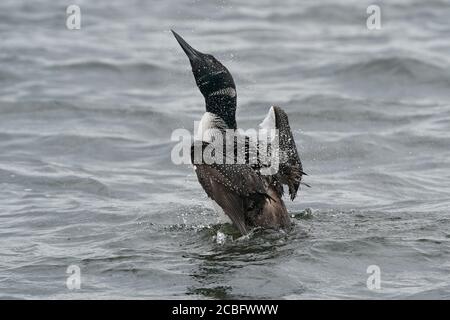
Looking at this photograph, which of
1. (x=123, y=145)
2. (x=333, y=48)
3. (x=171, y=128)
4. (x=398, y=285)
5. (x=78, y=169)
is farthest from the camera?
(x=333, y=48)

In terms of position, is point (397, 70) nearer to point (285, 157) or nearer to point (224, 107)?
point (285, 157)

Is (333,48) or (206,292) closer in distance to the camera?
(206,292)

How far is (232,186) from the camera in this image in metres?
7.84

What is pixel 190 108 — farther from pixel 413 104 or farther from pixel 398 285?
pixel 398 285

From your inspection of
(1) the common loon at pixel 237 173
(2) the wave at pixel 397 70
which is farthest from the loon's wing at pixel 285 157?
(2) the wave at pixel 397 70

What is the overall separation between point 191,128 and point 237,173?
4979 millimetres

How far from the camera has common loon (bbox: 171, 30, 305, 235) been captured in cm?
786

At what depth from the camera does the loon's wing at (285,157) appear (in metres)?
8.45

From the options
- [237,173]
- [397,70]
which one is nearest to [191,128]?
[397,70]

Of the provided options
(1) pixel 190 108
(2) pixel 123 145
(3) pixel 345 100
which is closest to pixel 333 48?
(3) pixel 345 100

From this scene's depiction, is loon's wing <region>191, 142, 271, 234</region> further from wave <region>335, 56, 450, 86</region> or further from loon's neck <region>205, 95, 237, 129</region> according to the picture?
wave <region>335, 56, 450, 86</region>

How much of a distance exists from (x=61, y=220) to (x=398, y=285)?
3471 millimetres

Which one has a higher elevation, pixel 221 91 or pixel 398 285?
pixel 221 91
